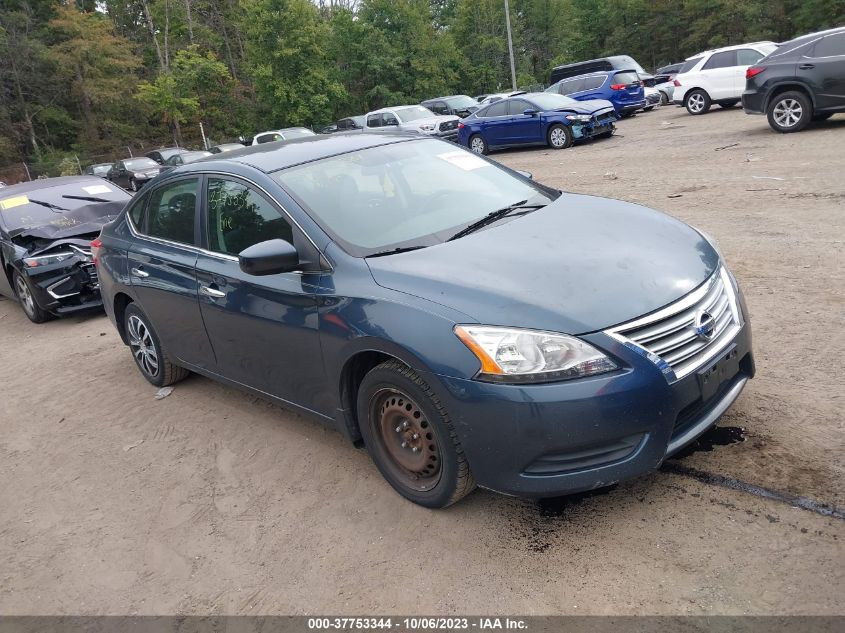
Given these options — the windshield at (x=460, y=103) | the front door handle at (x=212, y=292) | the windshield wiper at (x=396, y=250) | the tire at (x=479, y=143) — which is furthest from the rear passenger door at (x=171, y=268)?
the windshield at (x=460, y=103)

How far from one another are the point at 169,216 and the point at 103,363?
7.91 ft

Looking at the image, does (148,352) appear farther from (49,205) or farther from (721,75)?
(721,75)

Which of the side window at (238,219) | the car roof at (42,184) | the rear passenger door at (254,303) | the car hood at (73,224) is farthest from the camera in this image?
the car roof at (42,184)

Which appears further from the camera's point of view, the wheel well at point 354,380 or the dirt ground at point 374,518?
the wheel well at point 354,380

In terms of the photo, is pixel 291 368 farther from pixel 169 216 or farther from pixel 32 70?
pixel 32 70

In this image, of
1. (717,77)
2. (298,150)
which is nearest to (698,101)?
(717,77)

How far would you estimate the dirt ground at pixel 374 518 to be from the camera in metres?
2.70

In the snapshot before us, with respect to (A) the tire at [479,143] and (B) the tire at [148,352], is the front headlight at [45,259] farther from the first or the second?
(A) the tire at [479,143]

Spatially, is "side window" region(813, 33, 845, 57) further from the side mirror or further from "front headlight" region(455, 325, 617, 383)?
the side mirror

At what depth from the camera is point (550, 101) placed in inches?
719

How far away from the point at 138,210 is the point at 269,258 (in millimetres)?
2439

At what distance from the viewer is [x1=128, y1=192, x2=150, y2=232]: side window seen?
5.14 metres

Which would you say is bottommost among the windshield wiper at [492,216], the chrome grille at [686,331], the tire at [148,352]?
the tire at [148,352]

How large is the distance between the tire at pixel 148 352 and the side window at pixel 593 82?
765 inches
